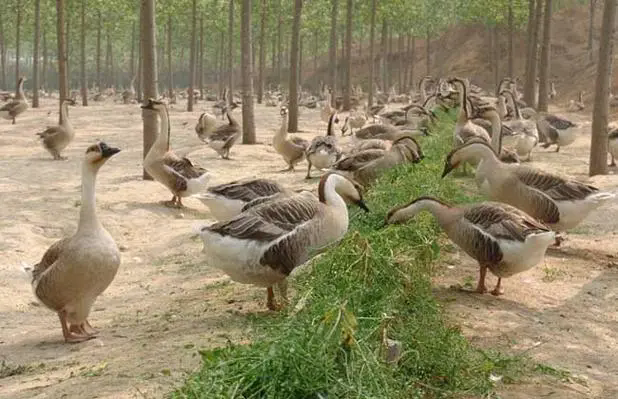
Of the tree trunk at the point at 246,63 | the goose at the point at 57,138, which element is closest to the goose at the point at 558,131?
the tree trunk at the point at 246,63

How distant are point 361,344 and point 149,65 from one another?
43.8ft

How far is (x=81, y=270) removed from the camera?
7.23 metres

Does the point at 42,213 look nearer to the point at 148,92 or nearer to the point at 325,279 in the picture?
the point at 148,92

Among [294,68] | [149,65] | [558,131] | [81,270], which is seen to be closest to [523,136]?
[558,131]

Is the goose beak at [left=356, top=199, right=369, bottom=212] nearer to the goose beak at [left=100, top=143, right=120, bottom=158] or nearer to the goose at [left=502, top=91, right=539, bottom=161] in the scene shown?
the goose beak at [left=100, top=143, right=120, bottom=158]

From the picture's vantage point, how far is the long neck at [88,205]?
24.5 ft

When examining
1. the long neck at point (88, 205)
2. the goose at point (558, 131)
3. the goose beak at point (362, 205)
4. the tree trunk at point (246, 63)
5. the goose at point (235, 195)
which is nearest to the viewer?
the long neck at point (88, 205)

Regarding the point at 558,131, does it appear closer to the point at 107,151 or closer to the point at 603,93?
the point at 603,93

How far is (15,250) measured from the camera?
1094 cm

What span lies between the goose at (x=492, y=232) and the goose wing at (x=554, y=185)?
7.04 ft

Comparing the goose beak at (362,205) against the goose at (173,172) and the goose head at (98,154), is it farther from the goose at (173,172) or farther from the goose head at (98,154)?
the goose at (173,172)

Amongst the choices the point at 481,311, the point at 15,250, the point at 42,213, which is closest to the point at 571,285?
the point at 481,311

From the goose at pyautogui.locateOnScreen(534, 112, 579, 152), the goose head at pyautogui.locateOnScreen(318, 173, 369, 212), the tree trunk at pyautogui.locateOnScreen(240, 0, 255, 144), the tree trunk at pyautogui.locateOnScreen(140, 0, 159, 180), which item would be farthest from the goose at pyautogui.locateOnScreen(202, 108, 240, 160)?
the goose head at pyautogui.locateOnScreen(318, 173, 369, 212)

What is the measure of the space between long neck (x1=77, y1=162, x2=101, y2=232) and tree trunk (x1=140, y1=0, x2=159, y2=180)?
8.81 meters
